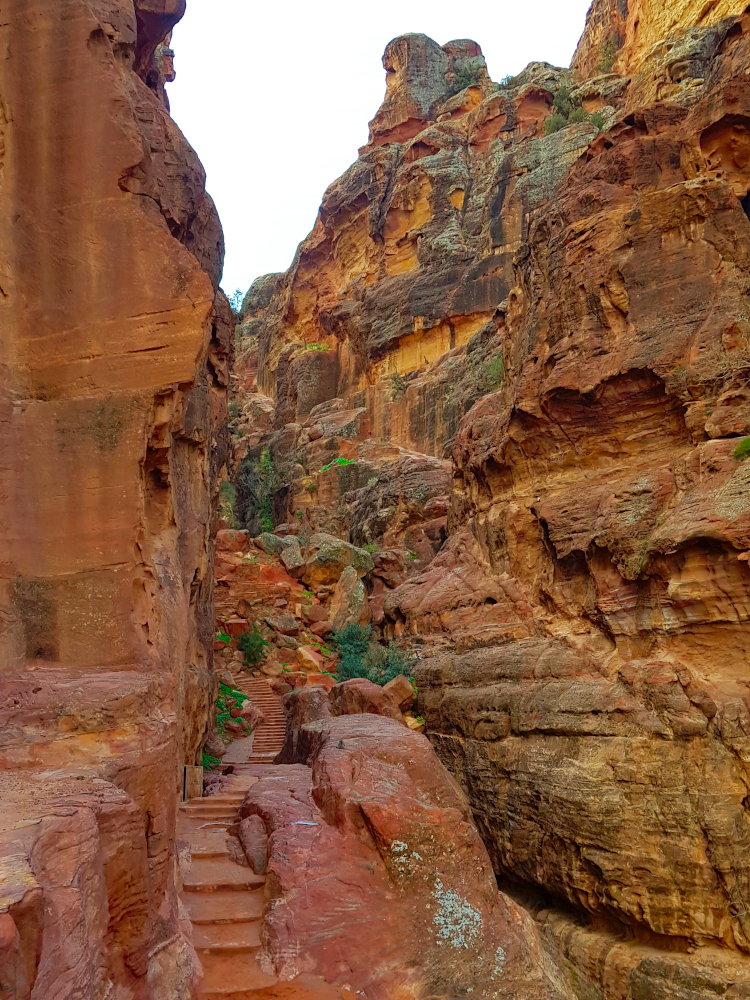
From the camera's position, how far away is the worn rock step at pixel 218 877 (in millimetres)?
8469

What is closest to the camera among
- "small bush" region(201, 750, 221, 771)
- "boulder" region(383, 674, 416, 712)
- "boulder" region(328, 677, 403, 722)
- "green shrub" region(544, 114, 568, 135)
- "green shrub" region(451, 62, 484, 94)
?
"boulder" region(328, 677, 403, 722)

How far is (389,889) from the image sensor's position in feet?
27.1

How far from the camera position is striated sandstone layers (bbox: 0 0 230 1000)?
5664 millimetres

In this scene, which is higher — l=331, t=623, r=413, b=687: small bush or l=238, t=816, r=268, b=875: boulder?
l=331, t=623, r=413, b=687: small bush

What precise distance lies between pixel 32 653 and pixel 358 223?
4322cm

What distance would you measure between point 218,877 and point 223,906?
0.63 m

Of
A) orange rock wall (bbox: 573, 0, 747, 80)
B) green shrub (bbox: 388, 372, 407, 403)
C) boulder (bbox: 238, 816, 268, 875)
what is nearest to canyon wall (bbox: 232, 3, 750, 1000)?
boulder (bbox: 238, 816, 268, 875)

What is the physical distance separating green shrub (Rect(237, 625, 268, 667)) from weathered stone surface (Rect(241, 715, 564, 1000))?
550 inches

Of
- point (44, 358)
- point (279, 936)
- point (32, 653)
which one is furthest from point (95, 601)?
point (279, 936)

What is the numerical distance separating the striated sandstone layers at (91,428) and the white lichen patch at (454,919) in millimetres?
2745

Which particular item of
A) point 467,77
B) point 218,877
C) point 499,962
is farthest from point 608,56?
point 499,962

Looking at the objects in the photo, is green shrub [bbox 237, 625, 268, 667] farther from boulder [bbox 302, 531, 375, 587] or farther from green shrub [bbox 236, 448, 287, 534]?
green shrub [bbox 236, 448, 287, 534]

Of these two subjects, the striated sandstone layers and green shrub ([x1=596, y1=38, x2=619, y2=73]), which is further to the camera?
green shrub ([x1=596, y1=38, x2=619, y2=73])

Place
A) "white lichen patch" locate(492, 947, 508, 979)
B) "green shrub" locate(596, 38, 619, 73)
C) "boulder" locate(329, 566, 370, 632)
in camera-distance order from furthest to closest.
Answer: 1. "green shrub" locate(596, 38, 619, 73)
2. "boulder" locate(329, 566, 370, 632)
3. "white lichen patch" locate(492, 947, 508, 979)
